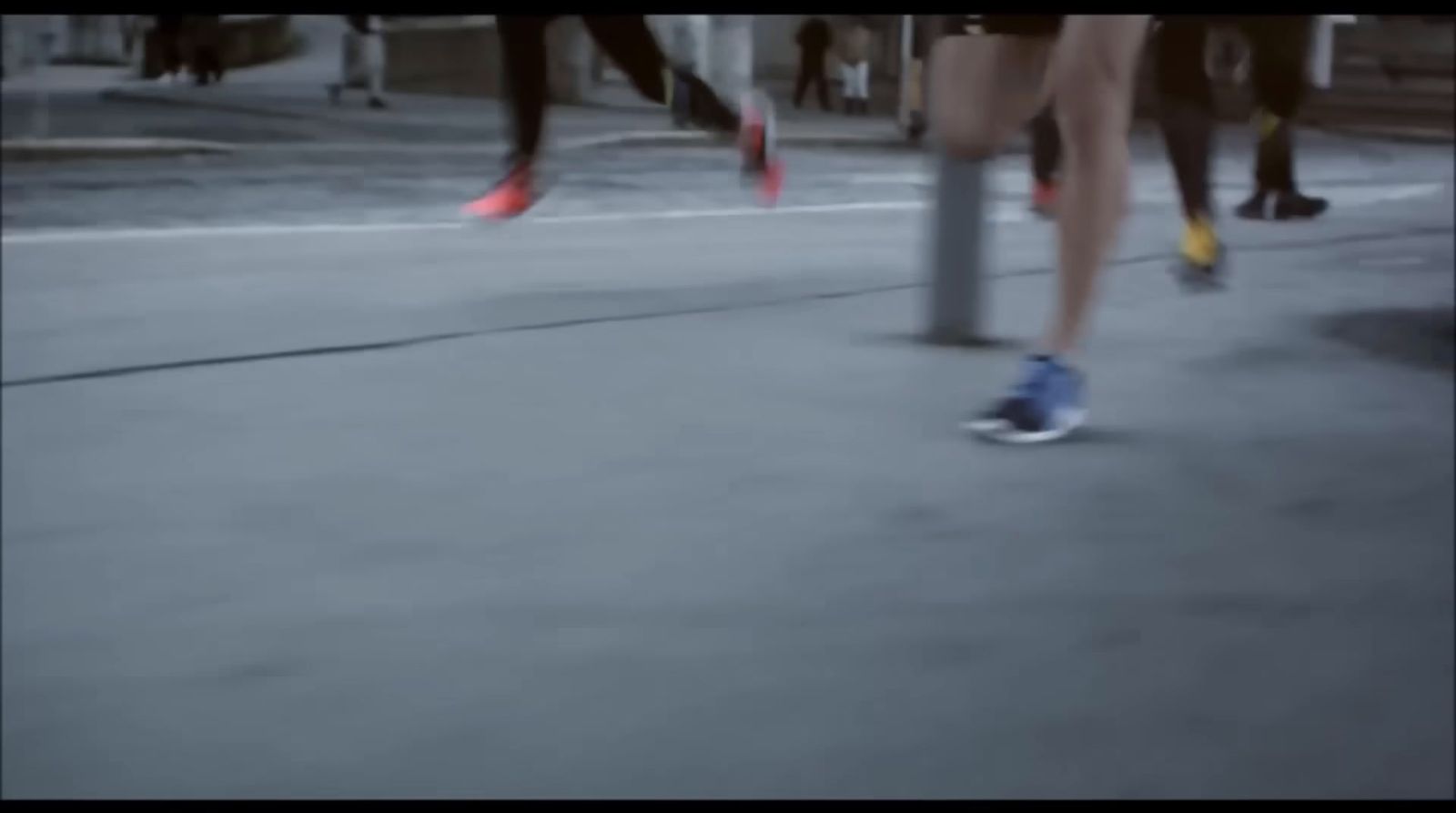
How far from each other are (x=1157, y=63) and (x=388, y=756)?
2.48ft

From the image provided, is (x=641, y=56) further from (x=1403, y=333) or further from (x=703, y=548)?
(x=1403, y=333)

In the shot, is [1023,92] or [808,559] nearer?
[1023,92]

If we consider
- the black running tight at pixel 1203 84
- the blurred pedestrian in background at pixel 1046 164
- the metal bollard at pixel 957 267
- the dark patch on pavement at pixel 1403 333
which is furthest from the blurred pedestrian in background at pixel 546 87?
the dark patch on pavement at pixel 1403 333

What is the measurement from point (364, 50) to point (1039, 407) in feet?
4.45

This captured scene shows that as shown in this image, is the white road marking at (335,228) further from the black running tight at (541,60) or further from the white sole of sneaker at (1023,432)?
the black running tight at (541,60)

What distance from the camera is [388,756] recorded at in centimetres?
125

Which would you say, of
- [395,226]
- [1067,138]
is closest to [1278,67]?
[1067,138]

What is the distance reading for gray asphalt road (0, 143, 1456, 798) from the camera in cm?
127

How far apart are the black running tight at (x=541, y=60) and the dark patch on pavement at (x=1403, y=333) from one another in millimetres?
Result: 2310

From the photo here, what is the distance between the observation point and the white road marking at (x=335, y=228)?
3922 millimetres

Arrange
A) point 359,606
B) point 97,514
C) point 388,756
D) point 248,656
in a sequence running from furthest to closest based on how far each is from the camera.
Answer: point 97,514 → point 359,606 → point 248,656 → point 388,756

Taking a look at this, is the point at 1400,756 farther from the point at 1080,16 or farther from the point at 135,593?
the point at 135,593

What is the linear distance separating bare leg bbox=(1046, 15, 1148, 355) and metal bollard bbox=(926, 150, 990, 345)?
4.11 ft

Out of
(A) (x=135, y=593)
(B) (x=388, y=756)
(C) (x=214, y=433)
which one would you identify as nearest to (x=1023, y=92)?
(B) (x=388, y=756)
